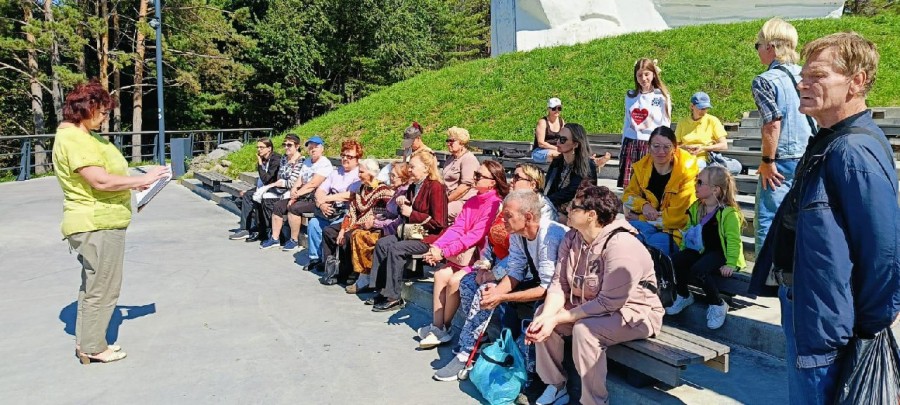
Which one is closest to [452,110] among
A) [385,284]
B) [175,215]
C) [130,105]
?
[175,215]

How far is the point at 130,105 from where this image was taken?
1340 inches

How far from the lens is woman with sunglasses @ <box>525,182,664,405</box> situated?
358cm

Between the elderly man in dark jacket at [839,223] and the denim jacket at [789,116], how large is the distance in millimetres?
1789

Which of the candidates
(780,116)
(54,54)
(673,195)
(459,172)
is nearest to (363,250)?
(459,172)

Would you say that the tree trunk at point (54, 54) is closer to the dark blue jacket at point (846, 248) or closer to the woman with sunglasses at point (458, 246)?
the woman with sunglasses at point (458, 246)

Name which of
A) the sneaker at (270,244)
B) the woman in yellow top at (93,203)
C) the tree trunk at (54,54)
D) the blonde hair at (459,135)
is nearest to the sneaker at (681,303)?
the blonde hair at (459,135)

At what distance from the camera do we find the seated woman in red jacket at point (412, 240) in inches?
232

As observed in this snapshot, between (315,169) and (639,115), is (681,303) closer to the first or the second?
(639,115)

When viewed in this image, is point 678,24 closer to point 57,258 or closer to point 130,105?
point 57,258

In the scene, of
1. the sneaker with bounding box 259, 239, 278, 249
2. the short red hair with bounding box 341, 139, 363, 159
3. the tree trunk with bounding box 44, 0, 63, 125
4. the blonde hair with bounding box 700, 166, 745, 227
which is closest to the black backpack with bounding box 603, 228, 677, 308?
the blonde hair with bounding box 700, 166, 745, 227

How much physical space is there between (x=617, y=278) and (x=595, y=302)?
0.60 feet

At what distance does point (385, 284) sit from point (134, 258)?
3.80m

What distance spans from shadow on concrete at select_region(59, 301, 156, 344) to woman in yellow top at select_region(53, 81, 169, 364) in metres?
0.57

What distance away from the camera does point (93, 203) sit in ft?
15.1
